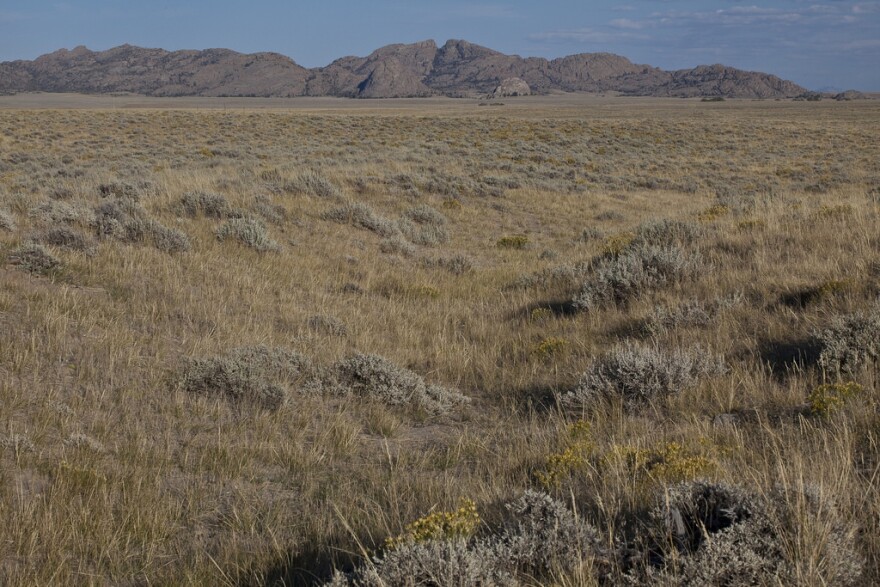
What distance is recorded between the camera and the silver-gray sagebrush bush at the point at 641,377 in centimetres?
493

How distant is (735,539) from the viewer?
2.45 meters

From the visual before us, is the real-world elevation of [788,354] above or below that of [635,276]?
below

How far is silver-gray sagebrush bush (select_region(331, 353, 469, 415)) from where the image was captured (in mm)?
5547

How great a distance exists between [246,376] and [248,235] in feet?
17.4

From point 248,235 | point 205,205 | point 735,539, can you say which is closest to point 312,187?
point 205,205

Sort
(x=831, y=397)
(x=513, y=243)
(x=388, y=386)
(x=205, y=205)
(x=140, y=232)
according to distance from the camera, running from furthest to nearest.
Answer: (x=513, y=243) → (x=205, y=205) → (x=140, y=232) → (x=388, y=386) → (x=831, y=397)

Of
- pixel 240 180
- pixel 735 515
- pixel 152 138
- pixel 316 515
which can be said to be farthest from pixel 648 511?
pixel 152 138

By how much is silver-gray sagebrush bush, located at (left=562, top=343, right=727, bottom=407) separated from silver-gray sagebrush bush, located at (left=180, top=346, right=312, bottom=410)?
7.56ft

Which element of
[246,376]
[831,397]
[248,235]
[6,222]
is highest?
[6,222]

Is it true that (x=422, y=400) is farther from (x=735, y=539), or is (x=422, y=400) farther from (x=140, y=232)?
(x=140, y=232)

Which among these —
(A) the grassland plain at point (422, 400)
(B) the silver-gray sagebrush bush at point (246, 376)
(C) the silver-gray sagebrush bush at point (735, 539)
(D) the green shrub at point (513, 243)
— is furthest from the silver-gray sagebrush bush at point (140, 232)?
(C) the silver-gray sagebrush bush at point (735, 539)

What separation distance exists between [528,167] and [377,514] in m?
22.6

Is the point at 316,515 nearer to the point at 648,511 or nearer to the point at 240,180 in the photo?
the point at 648,511

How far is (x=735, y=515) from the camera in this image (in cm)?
259
